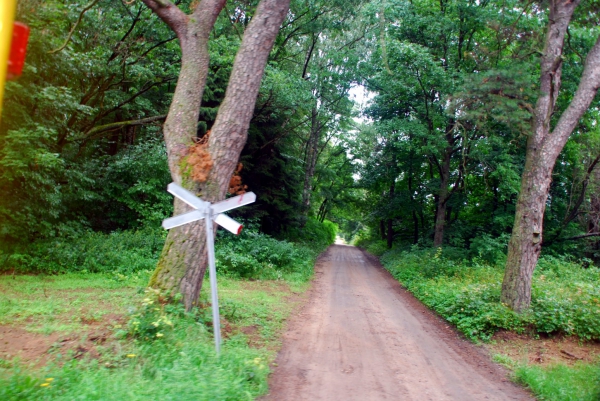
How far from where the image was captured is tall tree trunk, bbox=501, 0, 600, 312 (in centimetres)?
917

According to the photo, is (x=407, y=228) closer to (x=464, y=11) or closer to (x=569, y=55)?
(x=464, y=11)

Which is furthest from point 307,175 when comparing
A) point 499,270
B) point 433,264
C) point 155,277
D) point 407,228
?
point 155,277

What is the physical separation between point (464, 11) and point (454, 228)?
35.7 ft

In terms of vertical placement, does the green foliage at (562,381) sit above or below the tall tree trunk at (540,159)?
below

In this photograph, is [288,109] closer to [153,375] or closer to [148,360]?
[148,360]

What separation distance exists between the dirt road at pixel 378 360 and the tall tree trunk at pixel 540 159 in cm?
191

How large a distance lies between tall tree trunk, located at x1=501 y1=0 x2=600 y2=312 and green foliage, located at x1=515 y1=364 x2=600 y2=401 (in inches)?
97.4

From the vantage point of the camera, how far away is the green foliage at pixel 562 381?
5.49 m

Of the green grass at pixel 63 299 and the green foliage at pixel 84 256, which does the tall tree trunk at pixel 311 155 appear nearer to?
the green foliage at pixel 84 256

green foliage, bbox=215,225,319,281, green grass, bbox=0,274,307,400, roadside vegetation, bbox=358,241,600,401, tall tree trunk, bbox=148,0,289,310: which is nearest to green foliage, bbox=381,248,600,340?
roadside vegetation, bbox=358,241,600,401

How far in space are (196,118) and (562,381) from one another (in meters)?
7.18

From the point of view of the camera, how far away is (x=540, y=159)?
30.3ft

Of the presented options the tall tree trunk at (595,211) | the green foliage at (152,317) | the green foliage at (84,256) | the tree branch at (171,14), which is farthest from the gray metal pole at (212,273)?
the tall tree trunk at (595,211)

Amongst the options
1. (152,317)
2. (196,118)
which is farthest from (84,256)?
(152,317)
